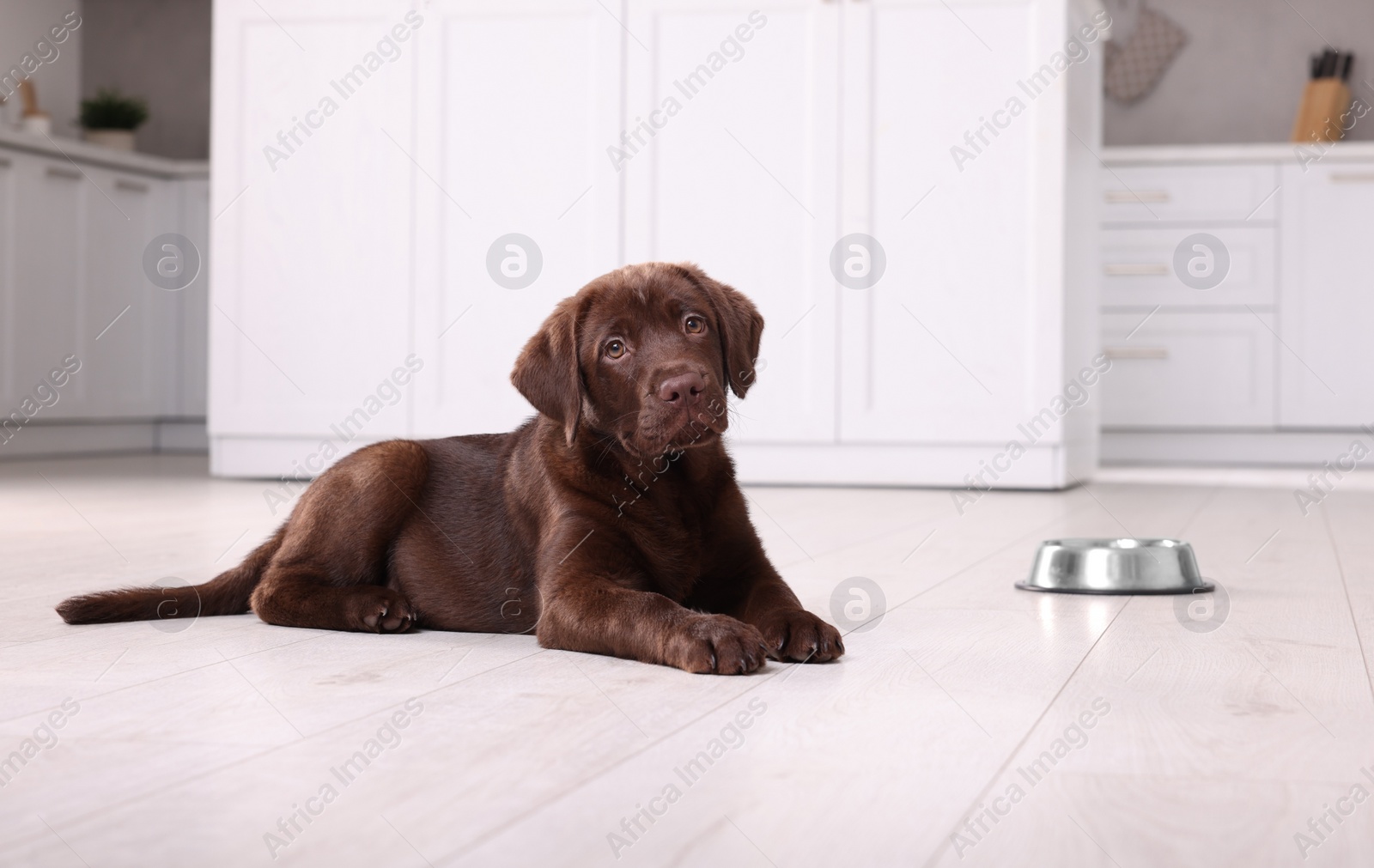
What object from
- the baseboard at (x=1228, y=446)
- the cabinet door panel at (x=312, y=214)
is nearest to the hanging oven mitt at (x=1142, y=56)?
the baseboard at (x=1228, y=446)

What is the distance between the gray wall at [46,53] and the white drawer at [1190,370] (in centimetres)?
575

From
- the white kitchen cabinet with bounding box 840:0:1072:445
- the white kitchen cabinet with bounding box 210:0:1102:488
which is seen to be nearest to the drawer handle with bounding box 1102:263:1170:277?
the white kitchen cabinet with bounding box 210:0:1102:488

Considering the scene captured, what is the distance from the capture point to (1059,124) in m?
4.73

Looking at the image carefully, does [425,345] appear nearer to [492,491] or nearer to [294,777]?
[492,491]

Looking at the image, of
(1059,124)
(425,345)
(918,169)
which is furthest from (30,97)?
(1059,124)

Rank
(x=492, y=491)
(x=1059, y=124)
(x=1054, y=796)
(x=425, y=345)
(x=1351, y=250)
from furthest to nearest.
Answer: (x=1351, y=250), (x=425, y=345), (x=1059, y=124), (x=492, y=491), (x=1054, y=796)

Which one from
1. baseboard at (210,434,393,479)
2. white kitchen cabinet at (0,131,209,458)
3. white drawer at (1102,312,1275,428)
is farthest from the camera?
white drawer at (1102,312,1275,428)

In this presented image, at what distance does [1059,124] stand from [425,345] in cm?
242

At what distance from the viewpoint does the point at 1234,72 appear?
7.63m

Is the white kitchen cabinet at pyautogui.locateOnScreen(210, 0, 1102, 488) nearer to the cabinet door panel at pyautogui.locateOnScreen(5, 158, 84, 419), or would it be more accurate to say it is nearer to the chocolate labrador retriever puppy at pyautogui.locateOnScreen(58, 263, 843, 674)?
the cabinet door panel at pyautogui.locateOnScreen(5, 158, 84, 419)

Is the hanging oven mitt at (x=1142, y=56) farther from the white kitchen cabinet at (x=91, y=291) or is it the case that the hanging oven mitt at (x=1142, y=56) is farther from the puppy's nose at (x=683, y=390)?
the puppy's nose at (x=683, y=390)

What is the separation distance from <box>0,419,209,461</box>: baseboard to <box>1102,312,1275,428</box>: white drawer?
475 centimetres

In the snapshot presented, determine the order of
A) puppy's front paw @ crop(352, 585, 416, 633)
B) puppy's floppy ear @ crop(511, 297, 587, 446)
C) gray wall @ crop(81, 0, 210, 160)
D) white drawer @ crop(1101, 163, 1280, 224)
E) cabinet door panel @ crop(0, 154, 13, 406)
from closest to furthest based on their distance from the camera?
puppy's floppy ear @ crop(511, 297, 587, 446)
puppy's front paw @ crop(352, 585, 416, 633)
cabinet door panel @ crop(0, 154, 13, 406)
white drawer @ crop(1101, 163, 1280, 224)
gray wall @ crop(81, 0, 210, 160)

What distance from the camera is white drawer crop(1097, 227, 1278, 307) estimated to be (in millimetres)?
6582
